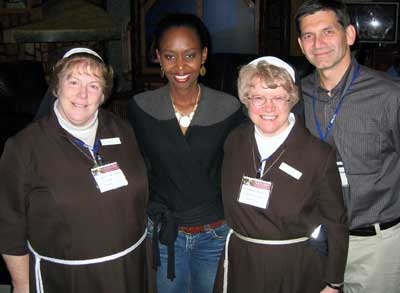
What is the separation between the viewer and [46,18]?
249 inches

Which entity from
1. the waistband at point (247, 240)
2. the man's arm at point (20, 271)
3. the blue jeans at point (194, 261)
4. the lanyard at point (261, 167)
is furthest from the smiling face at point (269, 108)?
the man's arm at point (20, 271)

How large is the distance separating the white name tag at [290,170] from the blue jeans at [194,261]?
40 cm

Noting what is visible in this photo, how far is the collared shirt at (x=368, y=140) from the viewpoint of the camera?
1.79 m

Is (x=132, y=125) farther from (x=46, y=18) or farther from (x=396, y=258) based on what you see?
(x=46, y=18)

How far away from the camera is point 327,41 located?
184cm

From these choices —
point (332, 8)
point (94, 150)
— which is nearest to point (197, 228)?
point (94, 150)

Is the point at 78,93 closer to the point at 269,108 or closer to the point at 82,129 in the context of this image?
the point at 82,129

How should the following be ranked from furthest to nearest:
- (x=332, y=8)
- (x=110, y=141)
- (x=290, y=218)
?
(x=332, y=8), (x=110, y=141), (x=290, y=218)

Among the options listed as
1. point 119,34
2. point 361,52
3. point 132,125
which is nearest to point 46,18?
point 119,34

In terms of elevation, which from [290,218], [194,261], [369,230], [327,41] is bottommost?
[194,261]

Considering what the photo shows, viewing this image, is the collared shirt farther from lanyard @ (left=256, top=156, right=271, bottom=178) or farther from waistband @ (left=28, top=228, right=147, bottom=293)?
waistband @ (left=28, top=228, right=147, bottom=293)

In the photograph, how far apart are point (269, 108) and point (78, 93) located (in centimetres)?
65

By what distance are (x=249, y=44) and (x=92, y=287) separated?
4714mm

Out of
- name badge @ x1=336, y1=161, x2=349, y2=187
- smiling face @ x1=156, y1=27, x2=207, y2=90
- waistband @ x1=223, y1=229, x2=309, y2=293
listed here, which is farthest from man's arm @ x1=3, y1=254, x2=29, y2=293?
name badge @ x1=336, y1=161, x2=349, y2=187
